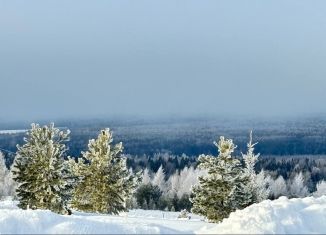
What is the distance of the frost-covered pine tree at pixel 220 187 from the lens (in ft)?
113

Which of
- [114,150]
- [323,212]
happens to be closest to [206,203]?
[114,150]

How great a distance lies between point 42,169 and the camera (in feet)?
111

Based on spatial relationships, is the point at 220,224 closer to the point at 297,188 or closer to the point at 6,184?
the point at 6,184

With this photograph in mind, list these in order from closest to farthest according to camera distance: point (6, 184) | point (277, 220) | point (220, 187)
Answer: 1. point (277, 220)
2. point (220, 187)
3. point (6, 184)

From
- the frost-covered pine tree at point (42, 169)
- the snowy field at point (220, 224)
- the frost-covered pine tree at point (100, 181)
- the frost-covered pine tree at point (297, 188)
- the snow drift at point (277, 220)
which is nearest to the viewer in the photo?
the snow drift at point (277, 220)

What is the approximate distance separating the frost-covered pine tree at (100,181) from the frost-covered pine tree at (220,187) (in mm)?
6368

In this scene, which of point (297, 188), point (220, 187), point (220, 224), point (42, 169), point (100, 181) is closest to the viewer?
point (220, 224)

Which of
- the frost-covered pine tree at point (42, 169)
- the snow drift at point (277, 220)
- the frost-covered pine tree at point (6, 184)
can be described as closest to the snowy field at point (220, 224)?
the snow drift at point (277, 220)

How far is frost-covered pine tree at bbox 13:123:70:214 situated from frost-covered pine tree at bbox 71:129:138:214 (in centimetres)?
474

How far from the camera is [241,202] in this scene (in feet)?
118

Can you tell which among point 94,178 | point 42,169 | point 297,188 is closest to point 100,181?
point 94,178

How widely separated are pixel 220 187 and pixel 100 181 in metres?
8.49

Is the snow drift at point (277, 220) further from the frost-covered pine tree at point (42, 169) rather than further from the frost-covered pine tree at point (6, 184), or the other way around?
the frost-covered pine tree at point (6, 184)

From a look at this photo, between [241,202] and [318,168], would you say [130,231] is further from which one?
[318,168]
